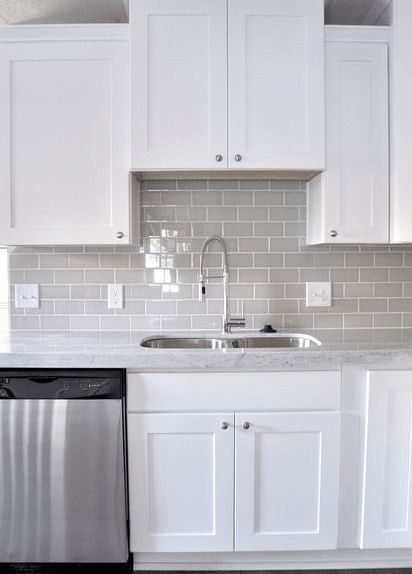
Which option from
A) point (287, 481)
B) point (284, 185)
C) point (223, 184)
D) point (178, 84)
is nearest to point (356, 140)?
point (284, 185)

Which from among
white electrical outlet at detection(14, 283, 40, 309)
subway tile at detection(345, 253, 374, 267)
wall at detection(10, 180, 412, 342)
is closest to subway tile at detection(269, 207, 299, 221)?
wall at detection(10, 180, 412, 342)

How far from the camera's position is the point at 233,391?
5.05ft

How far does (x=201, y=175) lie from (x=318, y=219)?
59cm

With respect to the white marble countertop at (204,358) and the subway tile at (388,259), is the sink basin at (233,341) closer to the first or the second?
the white marble countertop at (204,358)

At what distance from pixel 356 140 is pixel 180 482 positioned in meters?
1.59

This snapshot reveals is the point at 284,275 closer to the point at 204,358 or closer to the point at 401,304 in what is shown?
the point at 401,304

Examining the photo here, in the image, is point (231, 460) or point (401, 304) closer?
point (231, 460)

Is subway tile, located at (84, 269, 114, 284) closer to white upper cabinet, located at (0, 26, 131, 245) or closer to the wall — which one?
the wall

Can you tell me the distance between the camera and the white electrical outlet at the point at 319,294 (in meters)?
2.09

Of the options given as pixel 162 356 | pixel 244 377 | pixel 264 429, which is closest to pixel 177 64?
pixel 162 356

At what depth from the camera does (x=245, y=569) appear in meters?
1.68

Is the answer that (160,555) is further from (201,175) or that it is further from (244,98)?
(244,98)

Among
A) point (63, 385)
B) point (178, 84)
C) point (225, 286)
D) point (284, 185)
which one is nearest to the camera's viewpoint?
point (63, 385)

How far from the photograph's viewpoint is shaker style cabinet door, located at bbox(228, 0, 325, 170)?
171 cm
